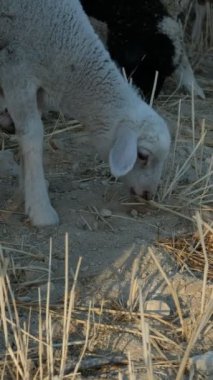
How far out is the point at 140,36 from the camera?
26.7 feet

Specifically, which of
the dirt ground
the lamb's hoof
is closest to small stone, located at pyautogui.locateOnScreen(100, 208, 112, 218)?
the dirt ground

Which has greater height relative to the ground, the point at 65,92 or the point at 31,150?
the point at 65,92

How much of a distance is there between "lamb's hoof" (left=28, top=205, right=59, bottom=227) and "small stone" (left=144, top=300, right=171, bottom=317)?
1.17 meters

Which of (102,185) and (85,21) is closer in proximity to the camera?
(85,21)

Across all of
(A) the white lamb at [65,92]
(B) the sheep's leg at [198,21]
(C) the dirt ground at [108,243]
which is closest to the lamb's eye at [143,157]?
(A) the white lamb at [65,92]

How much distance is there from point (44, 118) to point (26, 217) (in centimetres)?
196

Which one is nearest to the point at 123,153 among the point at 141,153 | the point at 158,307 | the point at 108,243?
the point at 141,153

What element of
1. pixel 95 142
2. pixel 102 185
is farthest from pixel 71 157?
Result: pixel 95 142

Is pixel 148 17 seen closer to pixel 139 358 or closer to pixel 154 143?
pixel 154 143

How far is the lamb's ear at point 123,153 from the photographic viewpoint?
548 centimetres

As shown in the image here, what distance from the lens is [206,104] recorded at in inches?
336

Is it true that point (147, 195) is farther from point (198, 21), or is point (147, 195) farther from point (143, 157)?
point (198, 21)

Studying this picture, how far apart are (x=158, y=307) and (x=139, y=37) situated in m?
3.90

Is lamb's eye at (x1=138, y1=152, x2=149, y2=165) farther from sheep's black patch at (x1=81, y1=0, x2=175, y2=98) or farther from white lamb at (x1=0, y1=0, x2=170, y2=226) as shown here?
sheep's black patch at (x1=81, y1=0, x2=175, y2=98)
